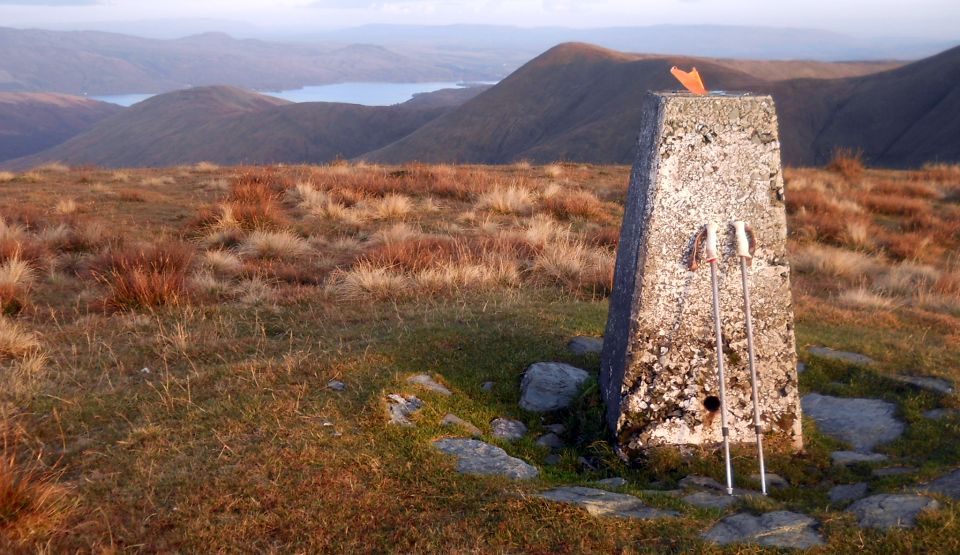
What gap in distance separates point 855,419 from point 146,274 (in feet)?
22.7

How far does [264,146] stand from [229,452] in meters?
105

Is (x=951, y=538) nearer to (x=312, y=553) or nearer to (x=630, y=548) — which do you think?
(x=630, y=548)

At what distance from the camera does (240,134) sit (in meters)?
108

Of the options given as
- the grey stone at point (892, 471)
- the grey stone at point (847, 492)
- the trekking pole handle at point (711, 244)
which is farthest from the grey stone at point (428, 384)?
the grey stone at point (892, 471)

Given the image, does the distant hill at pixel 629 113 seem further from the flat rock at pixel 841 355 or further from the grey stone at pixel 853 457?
the grey stone at pixel 853 457

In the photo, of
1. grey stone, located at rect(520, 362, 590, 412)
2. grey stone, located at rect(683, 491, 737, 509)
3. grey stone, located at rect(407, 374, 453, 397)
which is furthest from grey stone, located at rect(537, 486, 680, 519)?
grey stone, located at rect(407, 374, 453, 397)

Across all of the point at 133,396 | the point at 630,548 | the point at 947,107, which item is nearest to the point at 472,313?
the point at 133,396

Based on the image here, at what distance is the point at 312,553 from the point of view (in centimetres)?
307

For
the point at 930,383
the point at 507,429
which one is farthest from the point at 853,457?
the point at 507,429

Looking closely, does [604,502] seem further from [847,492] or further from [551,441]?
[847,492]

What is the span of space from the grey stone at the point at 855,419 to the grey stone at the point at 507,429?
1862 millimetres

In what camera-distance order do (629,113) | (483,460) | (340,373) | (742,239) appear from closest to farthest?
1. (483,460)
2. (742,239)
3. (340,373)
4. (629,113)

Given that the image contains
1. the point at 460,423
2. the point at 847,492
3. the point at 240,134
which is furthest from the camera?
the point at 240,134

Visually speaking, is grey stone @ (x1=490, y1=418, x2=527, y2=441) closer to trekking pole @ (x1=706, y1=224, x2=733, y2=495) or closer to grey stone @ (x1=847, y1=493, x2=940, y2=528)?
trekking pole @ (x1=706, y1=224, x2=733, y2=495)
